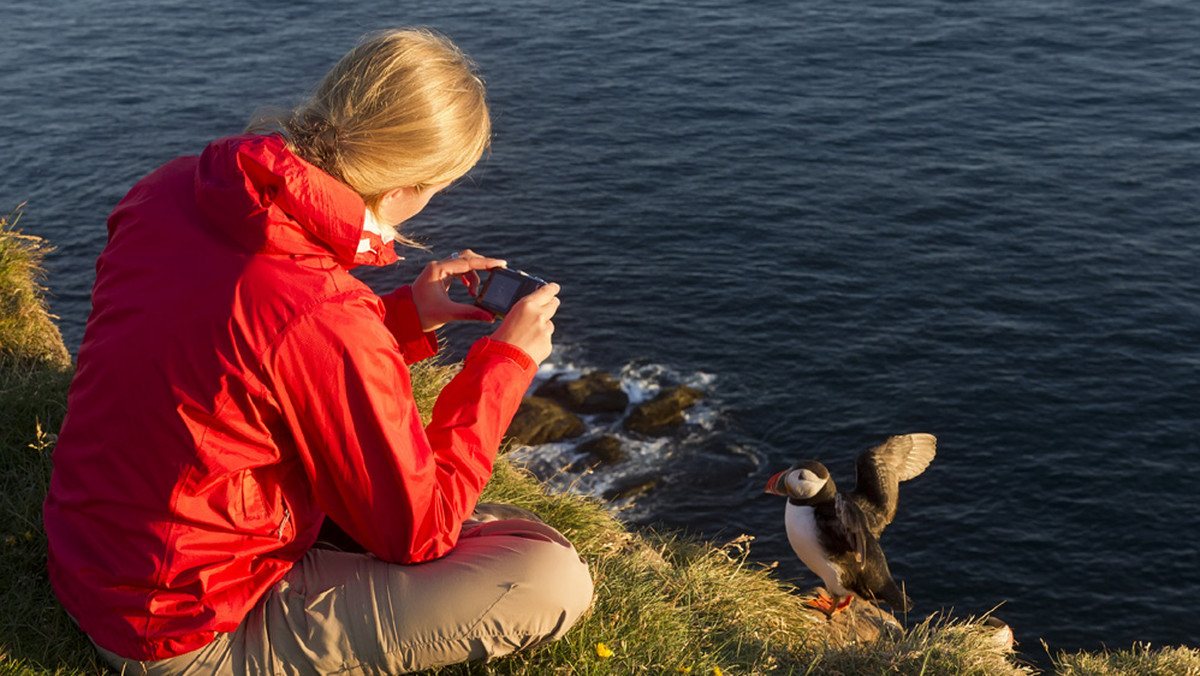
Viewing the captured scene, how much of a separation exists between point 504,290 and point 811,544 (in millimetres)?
6968

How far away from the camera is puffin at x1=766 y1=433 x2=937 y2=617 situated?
9.83 m

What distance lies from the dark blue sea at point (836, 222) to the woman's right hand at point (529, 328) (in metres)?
13.8

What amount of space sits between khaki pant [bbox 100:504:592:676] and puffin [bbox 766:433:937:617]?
254 inches

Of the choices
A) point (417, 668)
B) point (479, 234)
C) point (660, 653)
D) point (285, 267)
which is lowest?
point (479, 234)

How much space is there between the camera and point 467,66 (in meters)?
3.48

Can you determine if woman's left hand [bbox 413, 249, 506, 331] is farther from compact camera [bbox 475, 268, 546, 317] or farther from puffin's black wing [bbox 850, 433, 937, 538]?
puffin's black wing [bbox 850, 433, 937, 538]

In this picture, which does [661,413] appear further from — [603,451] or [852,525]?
[852,525]

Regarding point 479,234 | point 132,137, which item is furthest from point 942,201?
point 132,137

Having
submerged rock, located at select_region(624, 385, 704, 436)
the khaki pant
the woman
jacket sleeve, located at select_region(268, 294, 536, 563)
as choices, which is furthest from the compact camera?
submerged rock, located at select_region(624, 385, 704, 436)

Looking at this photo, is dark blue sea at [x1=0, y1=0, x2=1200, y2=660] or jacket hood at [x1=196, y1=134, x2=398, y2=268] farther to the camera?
dark blue sea at [x1=0, y1=0, x2=1200, y2=660]

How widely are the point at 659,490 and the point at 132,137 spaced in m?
23.6

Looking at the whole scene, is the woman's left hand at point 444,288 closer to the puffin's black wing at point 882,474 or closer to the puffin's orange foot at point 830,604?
the puffin's orange foot at point 830,604

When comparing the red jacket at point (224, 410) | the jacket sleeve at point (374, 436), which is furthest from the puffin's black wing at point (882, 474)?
the red jacket at point (224, 410)

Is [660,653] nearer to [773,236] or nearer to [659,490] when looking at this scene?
[659,490]
